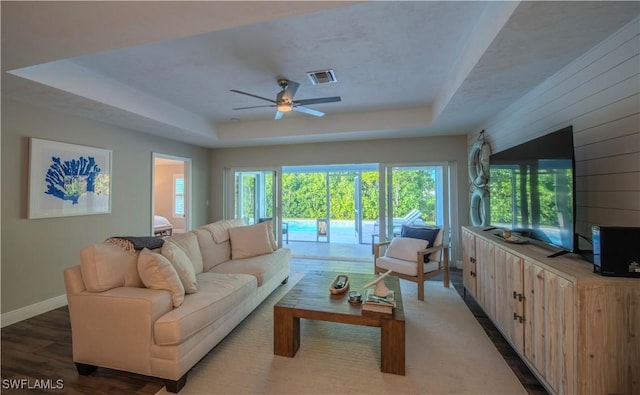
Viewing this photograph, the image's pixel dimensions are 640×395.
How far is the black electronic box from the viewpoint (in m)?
1.38

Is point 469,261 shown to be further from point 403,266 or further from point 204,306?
point 204,306

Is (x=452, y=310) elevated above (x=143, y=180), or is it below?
below

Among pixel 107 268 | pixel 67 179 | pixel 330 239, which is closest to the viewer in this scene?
pixel 107 268

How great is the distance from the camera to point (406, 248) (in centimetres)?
368

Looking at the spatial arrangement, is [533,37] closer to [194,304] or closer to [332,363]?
[332,363]

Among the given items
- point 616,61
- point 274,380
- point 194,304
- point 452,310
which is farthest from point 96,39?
point 452,310

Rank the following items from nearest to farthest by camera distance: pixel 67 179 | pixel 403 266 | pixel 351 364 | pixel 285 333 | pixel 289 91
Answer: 1. pixel 351 364
2. pixel 285 333
3. pixel 289 91
4. pixel 67 179
5. pixel 403 266

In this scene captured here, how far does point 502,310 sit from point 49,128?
17.0ft

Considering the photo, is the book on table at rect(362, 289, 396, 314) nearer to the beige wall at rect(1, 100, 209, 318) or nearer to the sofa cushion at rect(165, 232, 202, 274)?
the sofa cushion at rect(165, 232, 202, 274)

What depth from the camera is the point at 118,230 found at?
156 inches

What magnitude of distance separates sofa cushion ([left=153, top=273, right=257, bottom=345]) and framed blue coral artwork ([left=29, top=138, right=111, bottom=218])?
2046 mm

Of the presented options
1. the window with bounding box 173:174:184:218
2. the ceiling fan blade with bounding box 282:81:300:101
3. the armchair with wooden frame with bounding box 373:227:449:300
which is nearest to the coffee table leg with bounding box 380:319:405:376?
the armchair with wooden frame with bounding box 373:227:449:300

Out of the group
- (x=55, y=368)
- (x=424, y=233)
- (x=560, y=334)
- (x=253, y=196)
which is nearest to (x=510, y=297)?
(x=560, y=334)

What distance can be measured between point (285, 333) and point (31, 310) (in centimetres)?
303
